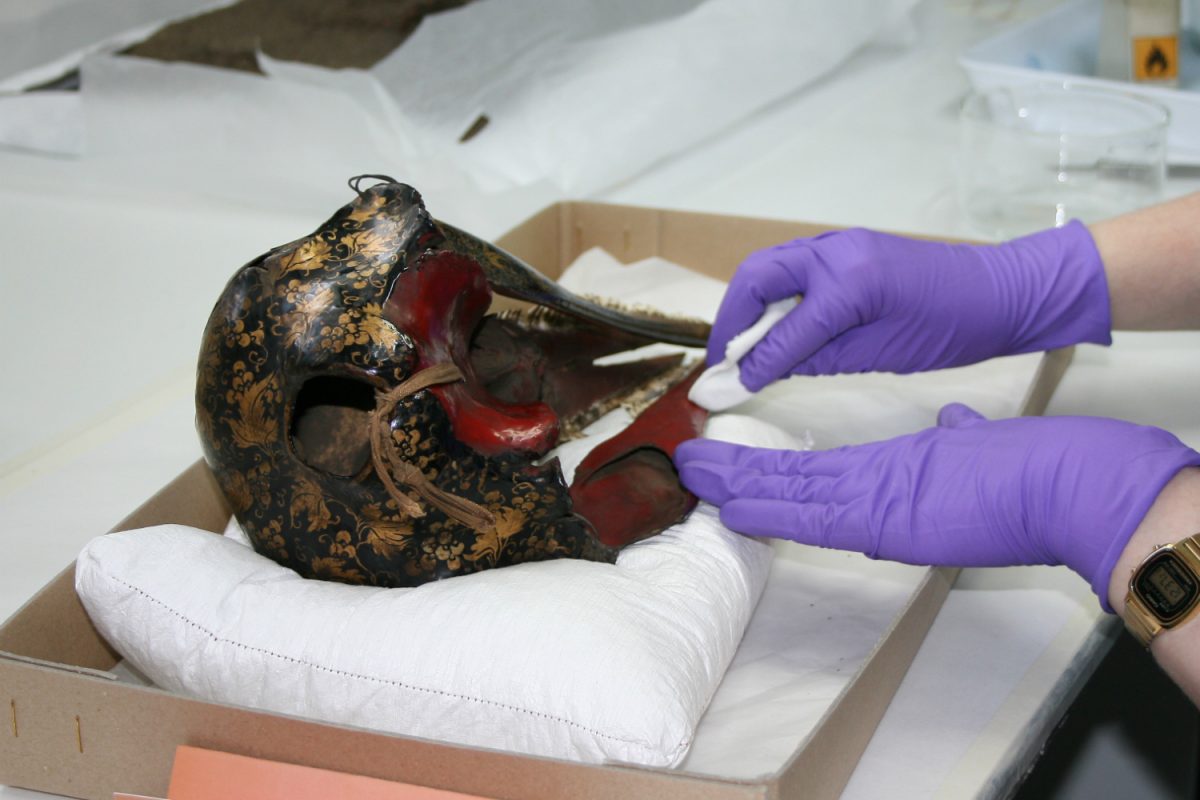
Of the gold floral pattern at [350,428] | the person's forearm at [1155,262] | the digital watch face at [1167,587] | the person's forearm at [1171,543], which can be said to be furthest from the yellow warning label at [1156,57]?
the gold floral pattern at [350,428]

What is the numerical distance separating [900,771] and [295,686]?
1.49ft

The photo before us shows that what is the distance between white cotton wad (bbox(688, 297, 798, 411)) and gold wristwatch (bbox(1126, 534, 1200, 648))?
0.45 m

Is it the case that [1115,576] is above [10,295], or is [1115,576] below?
below

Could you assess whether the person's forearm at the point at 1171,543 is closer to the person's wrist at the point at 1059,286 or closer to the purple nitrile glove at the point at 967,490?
the purple nitrile glove at the point at 967,490

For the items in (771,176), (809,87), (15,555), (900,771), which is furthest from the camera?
(809,87)

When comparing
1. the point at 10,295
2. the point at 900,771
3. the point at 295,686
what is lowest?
the point at 900,771

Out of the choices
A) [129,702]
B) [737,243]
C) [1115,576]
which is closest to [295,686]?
[129,702]

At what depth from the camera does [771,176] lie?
2.09 metres

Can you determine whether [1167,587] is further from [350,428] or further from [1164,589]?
[350,428]

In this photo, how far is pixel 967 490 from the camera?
1.04 metres

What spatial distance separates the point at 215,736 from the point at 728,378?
0.63 meters

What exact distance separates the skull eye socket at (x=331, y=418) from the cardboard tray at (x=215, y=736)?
15 centimetres

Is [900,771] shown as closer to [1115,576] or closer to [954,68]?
[1115,576]

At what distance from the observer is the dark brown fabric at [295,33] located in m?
1.92
